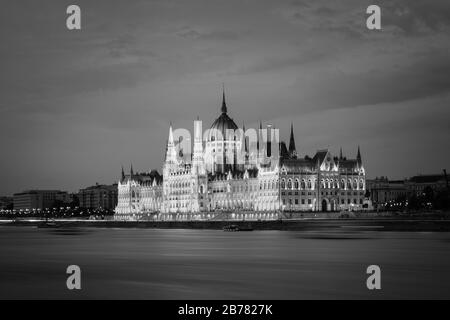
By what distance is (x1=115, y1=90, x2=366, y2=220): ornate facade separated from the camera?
155250 millimetres

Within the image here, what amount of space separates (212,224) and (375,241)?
202 ft

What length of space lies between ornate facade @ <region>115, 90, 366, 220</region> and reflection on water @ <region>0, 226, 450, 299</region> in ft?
262

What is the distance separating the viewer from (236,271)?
5075cm

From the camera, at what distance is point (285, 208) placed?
502 ft

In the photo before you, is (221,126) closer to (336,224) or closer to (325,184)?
(325,184)

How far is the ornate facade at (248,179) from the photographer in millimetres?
155250

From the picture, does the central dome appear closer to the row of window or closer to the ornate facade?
the ornate facade

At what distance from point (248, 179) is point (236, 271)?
378 ft

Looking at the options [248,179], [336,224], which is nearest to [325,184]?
[248,179]

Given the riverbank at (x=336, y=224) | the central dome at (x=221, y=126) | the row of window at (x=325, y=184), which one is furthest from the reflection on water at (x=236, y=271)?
the central dome at (x=221, y=126)

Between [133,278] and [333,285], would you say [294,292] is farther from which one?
[133,278]
